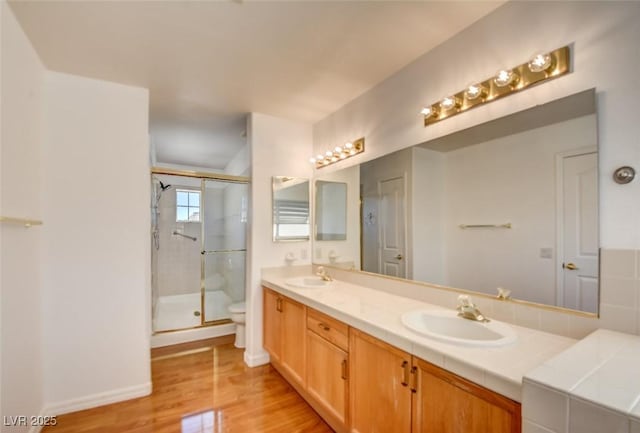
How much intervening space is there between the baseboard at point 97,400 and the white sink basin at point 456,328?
88.8 inches

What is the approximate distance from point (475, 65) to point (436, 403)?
5.66 feet

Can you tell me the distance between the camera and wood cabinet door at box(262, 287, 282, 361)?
8.45ft

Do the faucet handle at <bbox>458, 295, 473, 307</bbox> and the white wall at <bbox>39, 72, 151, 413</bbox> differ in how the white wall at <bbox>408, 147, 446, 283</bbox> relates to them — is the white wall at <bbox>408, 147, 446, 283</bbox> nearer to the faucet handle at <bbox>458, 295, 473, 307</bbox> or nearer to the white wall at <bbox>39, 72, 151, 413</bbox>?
the faucet handle at <bbox>458, 295, 473, 307</bbox>

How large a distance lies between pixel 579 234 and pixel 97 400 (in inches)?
129

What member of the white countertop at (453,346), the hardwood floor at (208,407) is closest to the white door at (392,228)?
the white countertop at (453,346)

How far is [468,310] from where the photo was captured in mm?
1497

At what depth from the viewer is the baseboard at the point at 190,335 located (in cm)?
338

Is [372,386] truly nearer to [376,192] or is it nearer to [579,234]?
[579,234]

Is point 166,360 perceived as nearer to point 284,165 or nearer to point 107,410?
point 107,410

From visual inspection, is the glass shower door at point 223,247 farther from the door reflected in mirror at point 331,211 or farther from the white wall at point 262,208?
the door reflected in mirror at point 331,211

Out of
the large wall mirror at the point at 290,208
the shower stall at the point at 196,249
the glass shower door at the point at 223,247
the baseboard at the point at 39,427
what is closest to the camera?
the baseboard at the point at 39,427

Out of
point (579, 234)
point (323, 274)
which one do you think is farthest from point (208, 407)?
point (579, 234)

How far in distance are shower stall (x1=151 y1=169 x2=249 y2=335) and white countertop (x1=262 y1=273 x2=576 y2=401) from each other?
2332mm

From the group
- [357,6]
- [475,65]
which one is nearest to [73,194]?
[357,6]
